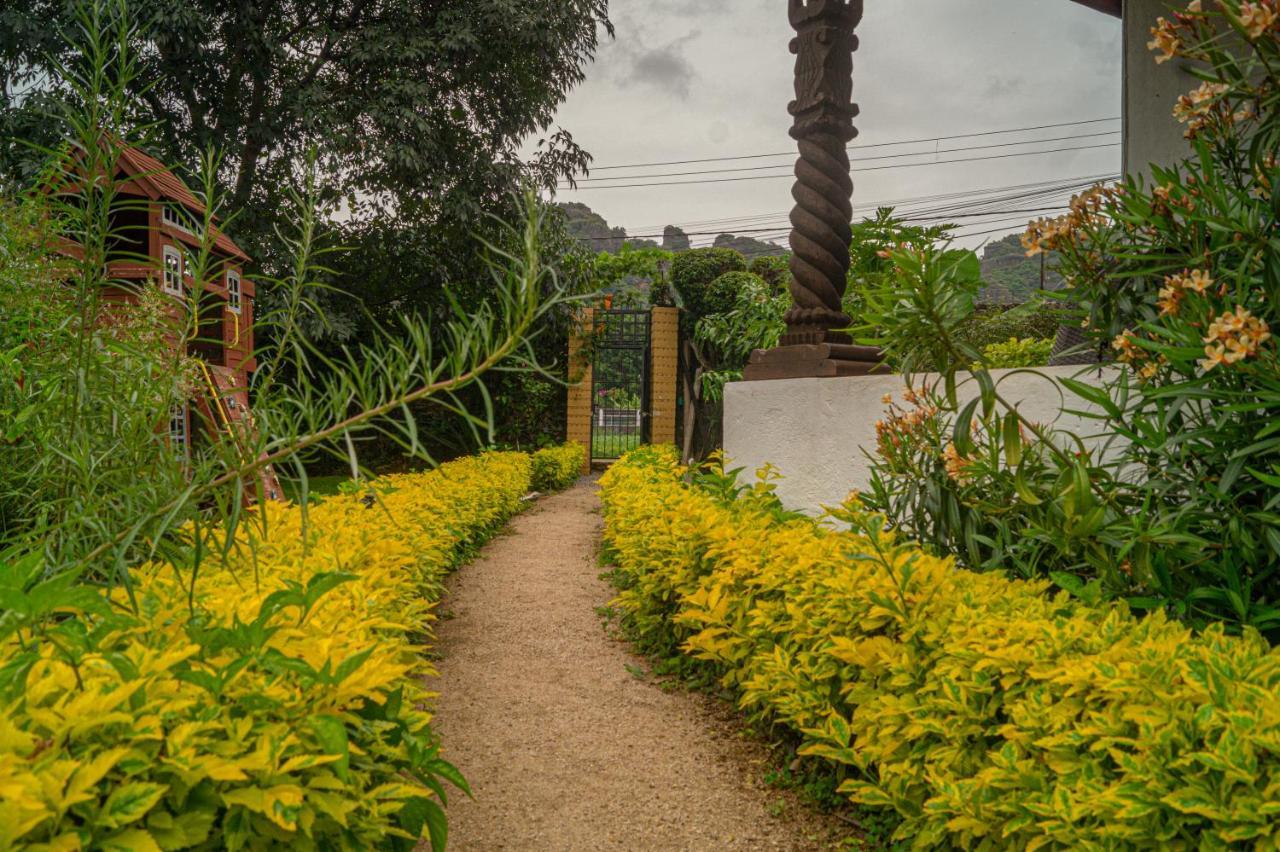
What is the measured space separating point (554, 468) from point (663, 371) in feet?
8.79

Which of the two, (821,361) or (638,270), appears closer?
(821,361)

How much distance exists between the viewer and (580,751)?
3.29m

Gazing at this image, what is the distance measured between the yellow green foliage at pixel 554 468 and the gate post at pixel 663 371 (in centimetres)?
150

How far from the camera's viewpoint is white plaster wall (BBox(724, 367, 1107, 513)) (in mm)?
3414

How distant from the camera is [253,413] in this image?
1.58m

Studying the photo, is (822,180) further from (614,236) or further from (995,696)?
(614,236)

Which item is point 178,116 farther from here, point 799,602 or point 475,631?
point 799,602

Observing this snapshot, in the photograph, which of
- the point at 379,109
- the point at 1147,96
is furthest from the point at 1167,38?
the point at 379,109

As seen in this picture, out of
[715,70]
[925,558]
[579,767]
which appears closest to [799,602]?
[925,558]

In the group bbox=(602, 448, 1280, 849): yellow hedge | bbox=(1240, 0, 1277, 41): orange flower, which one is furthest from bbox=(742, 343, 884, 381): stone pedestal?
bbox=(1240, 0, 1277, 41): orange flower

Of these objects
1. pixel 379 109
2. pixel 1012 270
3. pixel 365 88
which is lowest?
pixel 379 109

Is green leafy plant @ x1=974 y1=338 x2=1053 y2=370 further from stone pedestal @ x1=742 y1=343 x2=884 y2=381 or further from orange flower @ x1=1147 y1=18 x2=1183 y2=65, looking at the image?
orange flower @ x1=1147 y1=18 x2=1183 y2=65

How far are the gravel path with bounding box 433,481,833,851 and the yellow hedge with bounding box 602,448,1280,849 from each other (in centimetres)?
29

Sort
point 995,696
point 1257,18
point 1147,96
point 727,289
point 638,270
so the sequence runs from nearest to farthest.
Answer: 1. point 1257,18
2. point 995,696
3. point 1147,96
4. point 727,289
5. point 638,270
